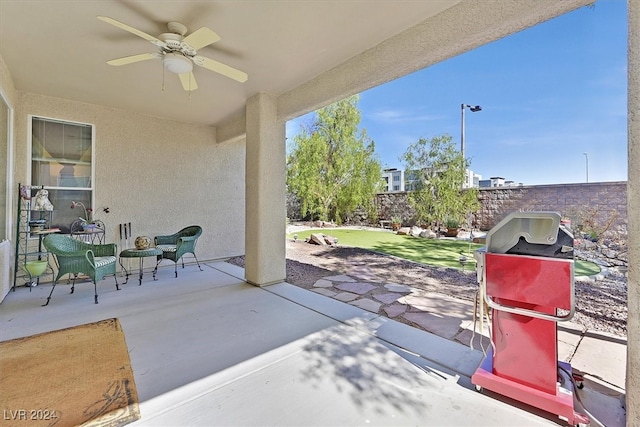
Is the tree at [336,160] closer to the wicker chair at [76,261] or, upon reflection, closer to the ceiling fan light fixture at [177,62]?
the wicker chair at [76,261]

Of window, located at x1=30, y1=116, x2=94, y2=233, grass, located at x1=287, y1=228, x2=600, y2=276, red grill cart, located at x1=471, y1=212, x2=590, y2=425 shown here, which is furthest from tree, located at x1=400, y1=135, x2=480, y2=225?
window, located at x1=30, y1=116, x2=94, y2=233

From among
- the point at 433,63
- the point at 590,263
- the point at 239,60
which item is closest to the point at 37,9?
the point at 239,60

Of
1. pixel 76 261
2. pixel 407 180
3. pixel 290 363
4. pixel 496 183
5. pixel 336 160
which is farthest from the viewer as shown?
pixel 336 160

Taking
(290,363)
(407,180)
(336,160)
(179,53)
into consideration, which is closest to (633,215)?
(290,363)

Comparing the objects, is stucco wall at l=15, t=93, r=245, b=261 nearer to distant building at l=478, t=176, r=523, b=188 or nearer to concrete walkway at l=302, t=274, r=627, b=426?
concrete walkway at l=302, t=274, r=627, b=426

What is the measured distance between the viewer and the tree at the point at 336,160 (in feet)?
35.8

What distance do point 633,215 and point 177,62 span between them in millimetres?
3703

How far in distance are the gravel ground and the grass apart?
39cm

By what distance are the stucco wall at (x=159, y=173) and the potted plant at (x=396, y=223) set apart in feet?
20.3

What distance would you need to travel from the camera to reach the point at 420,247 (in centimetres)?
766

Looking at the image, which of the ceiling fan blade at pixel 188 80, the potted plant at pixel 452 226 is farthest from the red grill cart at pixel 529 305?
the potted plant at pixel 452 226

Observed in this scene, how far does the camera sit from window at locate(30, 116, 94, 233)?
4.63 meters

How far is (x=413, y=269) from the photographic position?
211 inches

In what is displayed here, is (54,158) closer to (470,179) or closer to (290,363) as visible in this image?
(290,363)
